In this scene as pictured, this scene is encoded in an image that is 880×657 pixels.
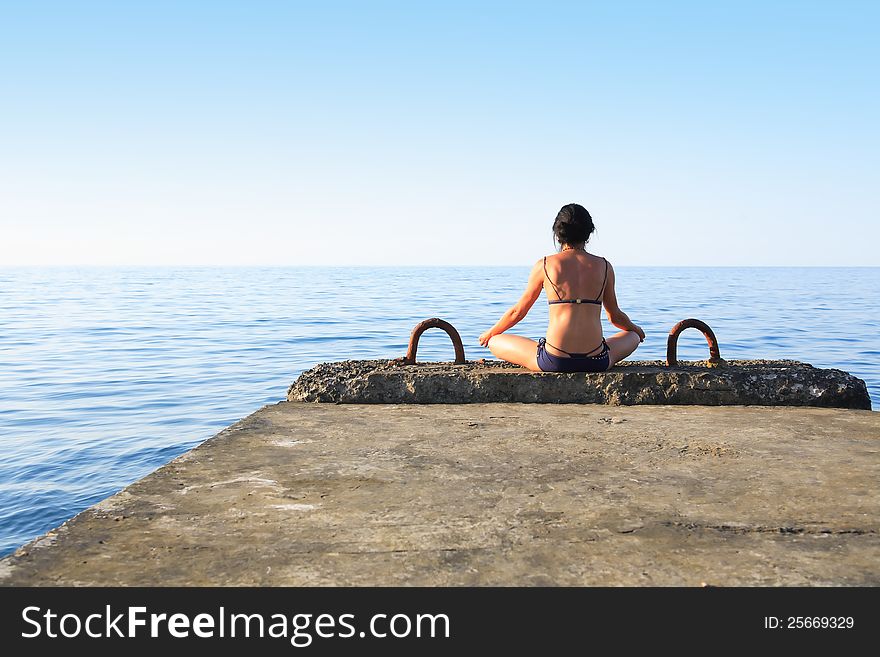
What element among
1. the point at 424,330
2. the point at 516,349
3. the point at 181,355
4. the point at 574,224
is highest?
the point at 574,224

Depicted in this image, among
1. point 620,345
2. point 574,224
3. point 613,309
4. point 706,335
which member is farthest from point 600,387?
point 574,224

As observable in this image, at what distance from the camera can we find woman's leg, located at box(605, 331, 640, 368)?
5746 millimetres

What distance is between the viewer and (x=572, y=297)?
555cm

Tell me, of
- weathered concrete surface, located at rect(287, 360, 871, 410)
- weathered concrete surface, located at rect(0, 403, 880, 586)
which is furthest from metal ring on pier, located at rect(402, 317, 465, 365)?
weathered concrete surface, located at rect(0, 403, 880, 586)

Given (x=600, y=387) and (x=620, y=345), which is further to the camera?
(x=620, y=345)

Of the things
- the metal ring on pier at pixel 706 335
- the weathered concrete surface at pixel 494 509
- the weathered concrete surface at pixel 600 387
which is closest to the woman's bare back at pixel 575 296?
the weathered concrete surface at pixel 600 387

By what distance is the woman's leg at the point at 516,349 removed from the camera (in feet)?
18.5

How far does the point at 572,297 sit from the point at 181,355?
1258cm

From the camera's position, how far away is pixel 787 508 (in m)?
3.21

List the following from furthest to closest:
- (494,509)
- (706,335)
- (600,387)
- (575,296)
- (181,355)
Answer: (181,355)
(706,335)
(575,296)
(600,387)
(494,509)

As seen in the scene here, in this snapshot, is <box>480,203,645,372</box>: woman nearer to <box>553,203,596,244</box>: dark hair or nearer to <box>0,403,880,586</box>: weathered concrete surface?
<box>553,203,596,244</box>: dark hair

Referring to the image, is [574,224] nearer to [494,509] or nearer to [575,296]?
[575,296]
